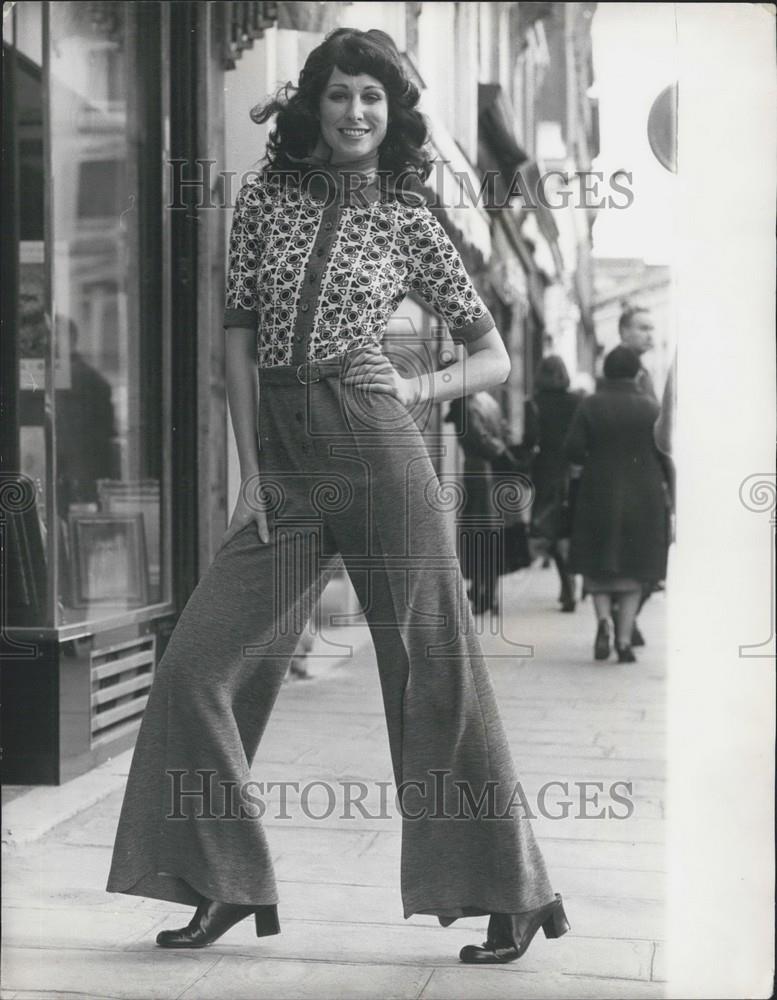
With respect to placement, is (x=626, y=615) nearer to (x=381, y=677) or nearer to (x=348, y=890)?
(x=348, y=890)

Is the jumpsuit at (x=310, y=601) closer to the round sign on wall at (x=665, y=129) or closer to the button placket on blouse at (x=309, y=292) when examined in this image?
the button placket on blouse at (x=309, y=292)

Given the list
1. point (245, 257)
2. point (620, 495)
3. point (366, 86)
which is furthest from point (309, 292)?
point (620, 495)

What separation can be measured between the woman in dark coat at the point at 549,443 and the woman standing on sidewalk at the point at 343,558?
5.88 meters

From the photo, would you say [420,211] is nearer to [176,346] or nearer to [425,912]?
[425,912]

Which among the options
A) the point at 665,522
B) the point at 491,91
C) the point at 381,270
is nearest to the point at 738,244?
the point at 381,270

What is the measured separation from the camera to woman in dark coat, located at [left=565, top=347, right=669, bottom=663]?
24.9 ft

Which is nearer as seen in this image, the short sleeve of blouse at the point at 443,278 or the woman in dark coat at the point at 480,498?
the short sleeve of blouse at the point at 443,278

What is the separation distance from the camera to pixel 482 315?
2914mm

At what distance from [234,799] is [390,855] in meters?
1.11

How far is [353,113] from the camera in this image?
2.85m

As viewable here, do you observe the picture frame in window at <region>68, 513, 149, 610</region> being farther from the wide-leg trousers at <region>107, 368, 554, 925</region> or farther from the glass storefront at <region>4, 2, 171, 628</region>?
the wide-leg trousers at <region>107, 368, 554, 925</region>

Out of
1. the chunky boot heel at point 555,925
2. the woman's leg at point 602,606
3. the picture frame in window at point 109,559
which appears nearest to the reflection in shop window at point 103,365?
the picture frame in window at point 109,559

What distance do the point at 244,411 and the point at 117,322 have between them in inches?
146

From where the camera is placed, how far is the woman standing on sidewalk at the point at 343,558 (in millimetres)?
2803
